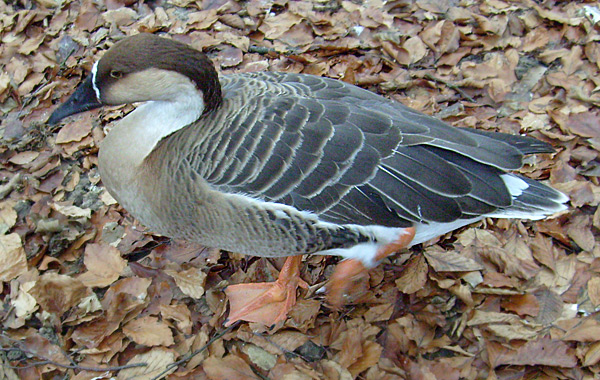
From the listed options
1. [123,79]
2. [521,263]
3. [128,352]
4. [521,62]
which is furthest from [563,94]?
[128,352]

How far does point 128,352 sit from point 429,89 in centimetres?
286

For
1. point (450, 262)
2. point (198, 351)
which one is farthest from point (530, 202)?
point (198, 351)

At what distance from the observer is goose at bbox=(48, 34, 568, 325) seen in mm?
2232

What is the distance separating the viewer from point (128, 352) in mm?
2736

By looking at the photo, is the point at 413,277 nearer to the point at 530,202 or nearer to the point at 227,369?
the point at 530,202

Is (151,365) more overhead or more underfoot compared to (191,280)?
more underfoot

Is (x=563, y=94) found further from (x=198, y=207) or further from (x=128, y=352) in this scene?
(x=128, y=352)

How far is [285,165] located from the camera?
2.22m

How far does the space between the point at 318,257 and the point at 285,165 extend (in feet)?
3.75

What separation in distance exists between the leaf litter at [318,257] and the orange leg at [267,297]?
7 cm

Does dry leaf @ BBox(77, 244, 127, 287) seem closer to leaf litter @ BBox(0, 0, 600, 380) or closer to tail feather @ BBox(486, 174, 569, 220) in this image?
leaf litter @ BBox(0, 0, 600, 380)

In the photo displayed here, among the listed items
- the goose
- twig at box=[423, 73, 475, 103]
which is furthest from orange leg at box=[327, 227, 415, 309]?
twig at box=[423, 73, 475, 103]

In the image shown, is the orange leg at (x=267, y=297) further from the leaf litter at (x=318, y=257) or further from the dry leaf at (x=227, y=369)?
the dry leaf at (x=227, y=369)

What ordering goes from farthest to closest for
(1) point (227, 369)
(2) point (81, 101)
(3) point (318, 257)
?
(3) point (318, 257) → (1) point (227, 369) → (2) point (81, 101)
